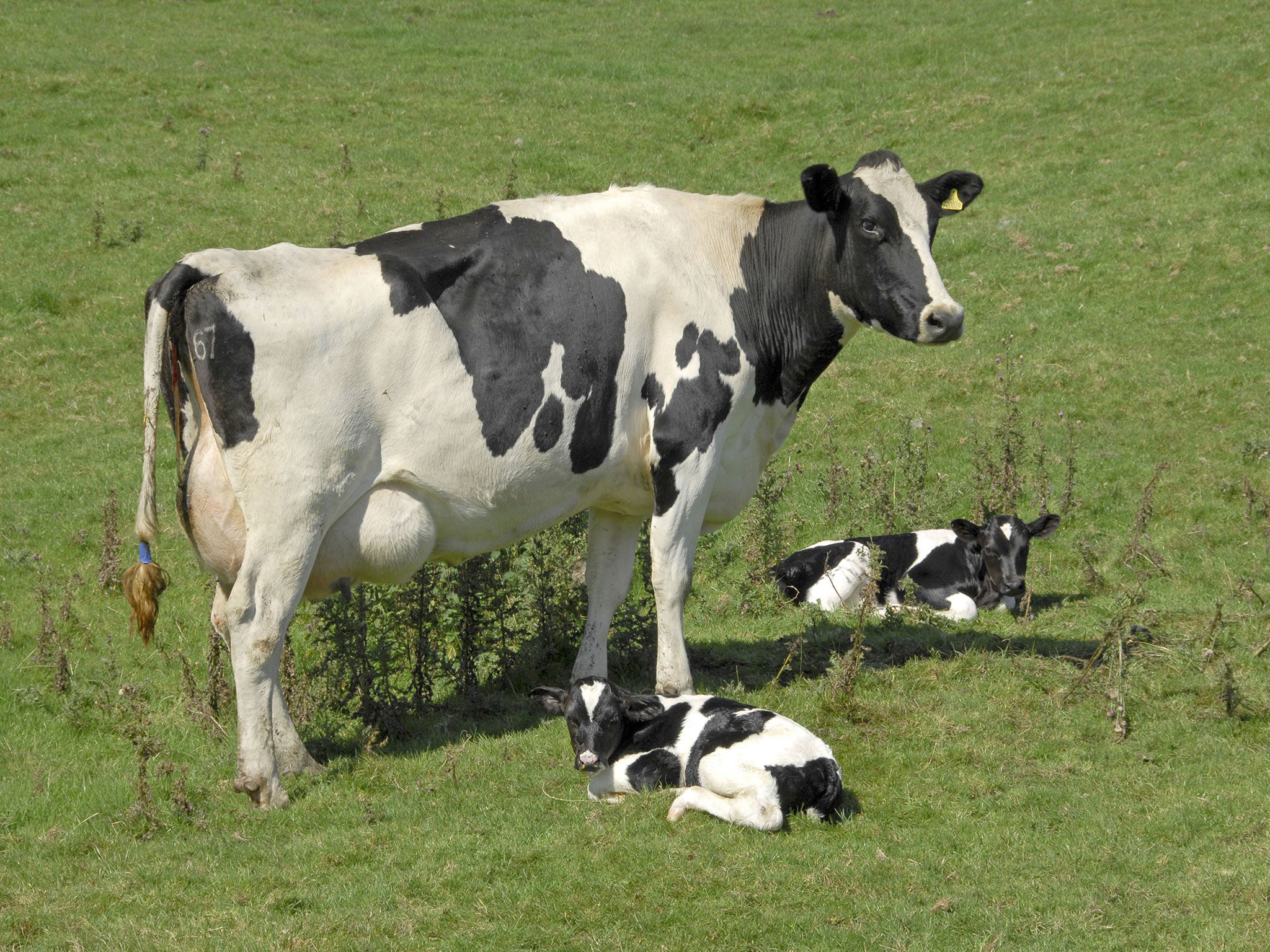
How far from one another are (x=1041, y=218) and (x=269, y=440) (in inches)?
714

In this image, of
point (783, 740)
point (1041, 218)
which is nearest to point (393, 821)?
point (783, 740)

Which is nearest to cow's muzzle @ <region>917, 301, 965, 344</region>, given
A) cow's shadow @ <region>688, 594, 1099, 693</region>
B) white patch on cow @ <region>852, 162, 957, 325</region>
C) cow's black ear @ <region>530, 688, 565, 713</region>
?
white patch on cow @ <region>852, 162, 957, 325</region>

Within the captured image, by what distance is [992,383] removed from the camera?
59.0 feet

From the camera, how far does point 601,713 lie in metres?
8.34

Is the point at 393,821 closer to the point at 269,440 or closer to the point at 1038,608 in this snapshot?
the point at 269,440

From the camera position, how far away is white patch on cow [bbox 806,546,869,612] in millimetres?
12805

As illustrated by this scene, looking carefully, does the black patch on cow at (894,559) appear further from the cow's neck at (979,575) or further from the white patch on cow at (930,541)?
the cow's neck at (979,575)

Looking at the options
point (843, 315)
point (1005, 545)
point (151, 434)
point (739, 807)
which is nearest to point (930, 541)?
point (1005, 545)

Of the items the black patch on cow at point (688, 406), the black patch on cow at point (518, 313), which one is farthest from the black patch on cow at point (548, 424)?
the black patch on cow at point (688, 406)

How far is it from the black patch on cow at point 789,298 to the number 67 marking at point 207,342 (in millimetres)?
3717

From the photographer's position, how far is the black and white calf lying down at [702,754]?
7605 millimetres

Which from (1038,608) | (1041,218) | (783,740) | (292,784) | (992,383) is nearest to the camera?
(783,740)

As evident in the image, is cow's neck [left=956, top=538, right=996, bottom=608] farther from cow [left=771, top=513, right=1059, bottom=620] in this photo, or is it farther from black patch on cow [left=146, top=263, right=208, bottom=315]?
black patch on cow [left=146, top=263, right=208, bottom=315]

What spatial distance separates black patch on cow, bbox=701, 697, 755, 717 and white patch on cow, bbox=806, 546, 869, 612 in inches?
174
